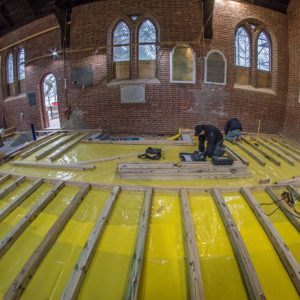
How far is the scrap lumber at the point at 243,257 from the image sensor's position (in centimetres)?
165

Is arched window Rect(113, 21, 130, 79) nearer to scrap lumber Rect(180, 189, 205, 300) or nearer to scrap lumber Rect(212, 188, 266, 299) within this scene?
scrap lumber Rect(180, 189, 205, 300)

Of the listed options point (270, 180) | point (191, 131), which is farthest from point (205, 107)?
point (270, 180)

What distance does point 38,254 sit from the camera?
6.71ft

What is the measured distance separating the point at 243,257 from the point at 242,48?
8.57 meters

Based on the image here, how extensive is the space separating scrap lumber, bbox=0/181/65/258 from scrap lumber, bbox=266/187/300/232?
4.16 meters

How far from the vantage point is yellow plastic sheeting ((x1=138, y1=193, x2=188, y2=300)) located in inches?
71.1

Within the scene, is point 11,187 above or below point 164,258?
above

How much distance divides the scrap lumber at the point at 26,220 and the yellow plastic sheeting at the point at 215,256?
261 cm

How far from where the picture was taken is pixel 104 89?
737 centimetres

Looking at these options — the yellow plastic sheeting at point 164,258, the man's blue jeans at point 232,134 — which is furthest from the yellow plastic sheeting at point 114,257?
the man's blue jeans at point 232,134

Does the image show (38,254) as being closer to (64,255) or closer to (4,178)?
(64,255)

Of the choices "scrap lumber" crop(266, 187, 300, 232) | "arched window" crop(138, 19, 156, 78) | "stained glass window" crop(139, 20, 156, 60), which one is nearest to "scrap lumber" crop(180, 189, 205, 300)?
"scrap lumber" crop(266, 187, 300, 232)

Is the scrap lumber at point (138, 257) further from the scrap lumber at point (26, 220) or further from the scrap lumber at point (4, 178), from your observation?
the scrap lumber at point (4, 178)

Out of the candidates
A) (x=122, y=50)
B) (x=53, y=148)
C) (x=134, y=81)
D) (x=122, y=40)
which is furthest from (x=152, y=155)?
(x=122, y=40)
